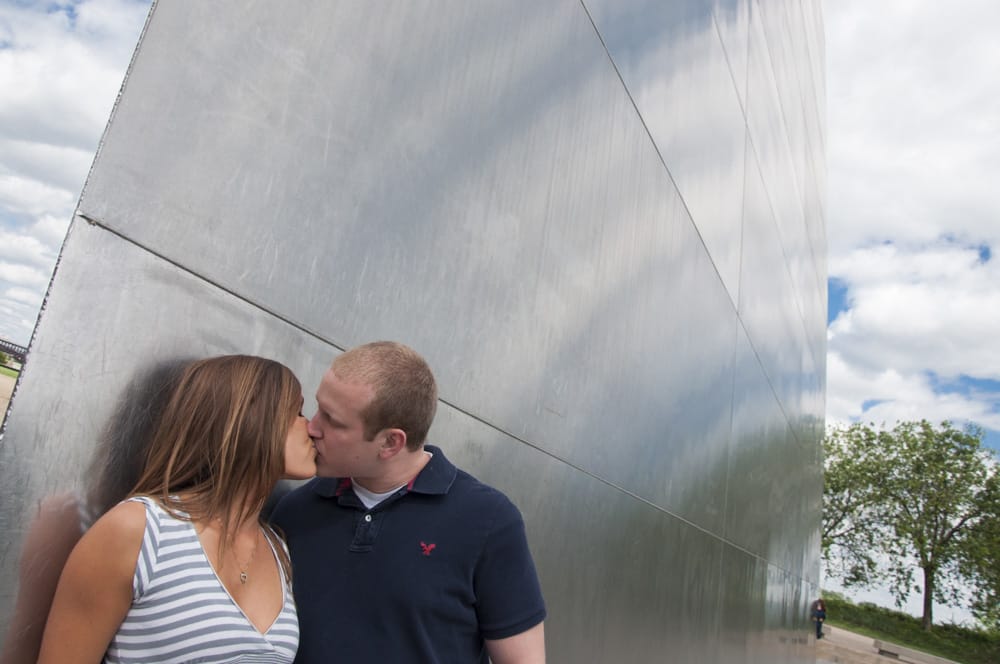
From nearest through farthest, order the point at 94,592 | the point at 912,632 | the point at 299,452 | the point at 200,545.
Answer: the point at 94,592 → the point at 200,545 → the point at 299,452 → the point at 912,632

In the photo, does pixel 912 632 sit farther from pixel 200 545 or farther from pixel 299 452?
pixel 200 545

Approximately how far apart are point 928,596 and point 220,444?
47.9 metres

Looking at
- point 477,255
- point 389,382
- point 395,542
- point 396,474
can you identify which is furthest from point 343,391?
point 477,255

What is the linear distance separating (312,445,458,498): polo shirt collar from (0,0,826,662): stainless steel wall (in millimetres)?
248

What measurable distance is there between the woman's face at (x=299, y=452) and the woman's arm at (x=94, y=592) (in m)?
0.37

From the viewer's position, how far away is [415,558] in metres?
1.81

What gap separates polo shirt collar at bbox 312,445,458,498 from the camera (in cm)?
191

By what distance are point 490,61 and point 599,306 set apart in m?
1.48

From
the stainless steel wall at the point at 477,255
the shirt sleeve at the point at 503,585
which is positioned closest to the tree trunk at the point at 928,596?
the stainless steel wall at the point at 477,255

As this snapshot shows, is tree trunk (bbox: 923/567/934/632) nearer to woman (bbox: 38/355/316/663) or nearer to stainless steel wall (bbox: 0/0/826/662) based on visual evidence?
stainless steel wall (bbox: 0/0/826/662)

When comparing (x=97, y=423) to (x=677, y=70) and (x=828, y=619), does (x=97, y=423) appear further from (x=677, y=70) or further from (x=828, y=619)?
(x=828, y=619)

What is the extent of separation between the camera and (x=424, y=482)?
1926 mm

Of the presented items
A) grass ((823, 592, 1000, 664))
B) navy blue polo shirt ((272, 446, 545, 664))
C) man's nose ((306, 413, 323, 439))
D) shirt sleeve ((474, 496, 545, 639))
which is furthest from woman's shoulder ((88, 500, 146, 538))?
grass ((823, 592, 1000, 664))

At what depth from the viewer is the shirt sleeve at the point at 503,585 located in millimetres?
1888
